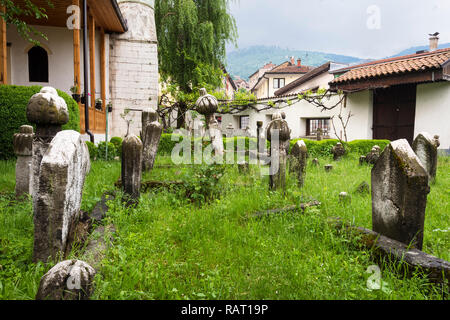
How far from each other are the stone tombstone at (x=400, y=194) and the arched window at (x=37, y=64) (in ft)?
43.6

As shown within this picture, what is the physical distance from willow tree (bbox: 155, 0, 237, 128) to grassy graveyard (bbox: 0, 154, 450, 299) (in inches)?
422

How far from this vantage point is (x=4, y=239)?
2514mm

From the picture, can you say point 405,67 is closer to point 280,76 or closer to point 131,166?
point 131,166

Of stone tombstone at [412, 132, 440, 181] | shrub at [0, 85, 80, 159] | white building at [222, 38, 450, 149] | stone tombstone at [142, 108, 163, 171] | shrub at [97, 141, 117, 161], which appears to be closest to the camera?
stone tombstone at [412, 132, 440, 181]

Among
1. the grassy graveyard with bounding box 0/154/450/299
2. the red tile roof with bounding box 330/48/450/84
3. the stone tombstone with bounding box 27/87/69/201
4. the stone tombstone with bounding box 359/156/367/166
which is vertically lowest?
the grassy graveyard with bounding box 0/154/450/299

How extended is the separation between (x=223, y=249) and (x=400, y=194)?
163cm

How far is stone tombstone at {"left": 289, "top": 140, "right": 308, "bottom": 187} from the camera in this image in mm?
4566

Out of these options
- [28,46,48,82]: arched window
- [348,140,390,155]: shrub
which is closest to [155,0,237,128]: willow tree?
[28,46,48,82]: arched window

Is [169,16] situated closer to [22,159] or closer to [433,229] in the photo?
[22,159]

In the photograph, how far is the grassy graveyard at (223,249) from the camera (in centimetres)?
→ 192

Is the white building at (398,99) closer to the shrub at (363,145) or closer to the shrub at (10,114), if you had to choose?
the shrub at (363,145)

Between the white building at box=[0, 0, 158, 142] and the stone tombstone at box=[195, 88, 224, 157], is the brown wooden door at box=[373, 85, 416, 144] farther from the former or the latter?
the white building at box=[0, 0, 158, 142]
